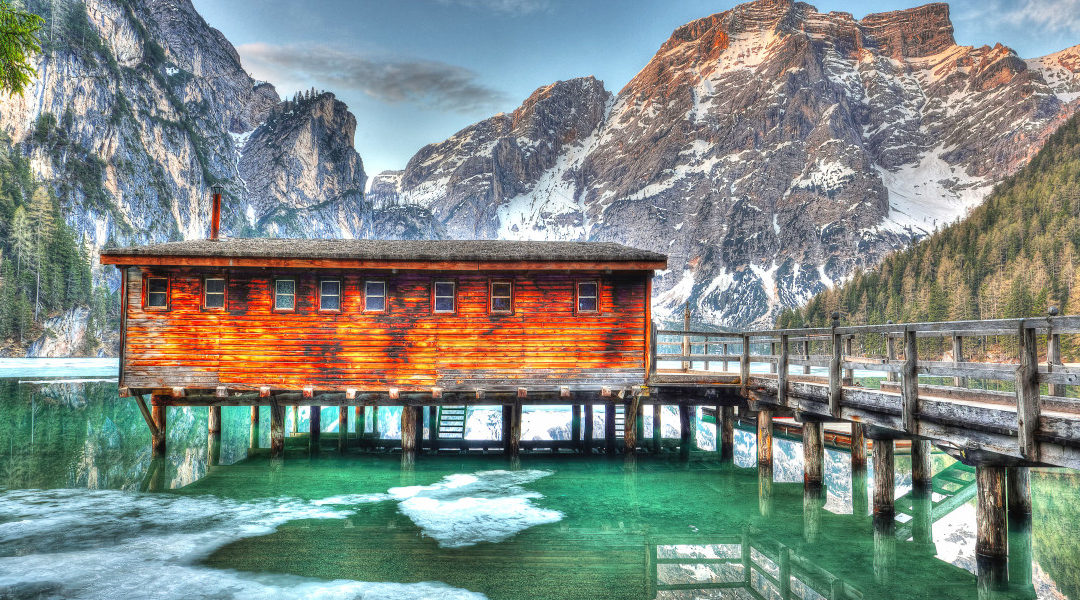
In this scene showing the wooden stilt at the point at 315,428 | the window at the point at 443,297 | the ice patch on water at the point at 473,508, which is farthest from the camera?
the wooden stilt at the point at 315,428

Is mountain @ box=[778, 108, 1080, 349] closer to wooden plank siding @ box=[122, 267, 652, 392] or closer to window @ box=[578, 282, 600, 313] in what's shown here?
wooden plank siding @ box=[122, 267, 652, 392]

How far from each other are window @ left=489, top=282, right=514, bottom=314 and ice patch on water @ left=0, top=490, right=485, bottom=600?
729 cm

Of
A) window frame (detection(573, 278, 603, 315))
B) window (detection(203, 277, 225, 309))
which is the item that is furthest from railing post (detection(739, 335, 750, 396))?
window (detection(203, 277, 225, 309))

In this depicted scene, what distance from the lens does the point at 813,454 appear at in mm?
16438

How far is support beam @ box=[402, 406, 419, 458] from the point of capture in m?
20.8

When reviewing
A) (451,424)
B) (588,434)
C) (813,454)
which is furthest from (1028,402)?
(451,424)

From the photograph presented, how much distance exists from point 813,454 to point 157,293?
1897 cm

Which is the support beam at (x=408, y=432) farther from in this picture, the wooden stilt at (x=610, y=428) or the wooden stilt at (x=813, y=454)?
the wooden stilt at (x=813, y=454)

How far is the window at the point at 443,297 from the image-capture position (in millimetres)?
19203

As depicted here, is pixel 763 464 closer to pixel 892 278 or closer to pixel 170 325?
pixel 170 325

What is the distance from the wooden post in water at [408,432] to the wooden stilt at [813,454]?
1192 cm

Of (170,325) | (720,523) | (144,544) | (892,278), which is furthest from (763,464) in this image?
(892,278)

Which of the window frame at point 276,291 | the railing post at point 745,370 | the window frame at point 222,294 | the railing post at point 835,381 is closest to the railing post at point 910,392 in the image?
the railing post at point 835,381

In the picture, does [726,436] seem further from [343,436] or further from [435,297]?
[343,436]
